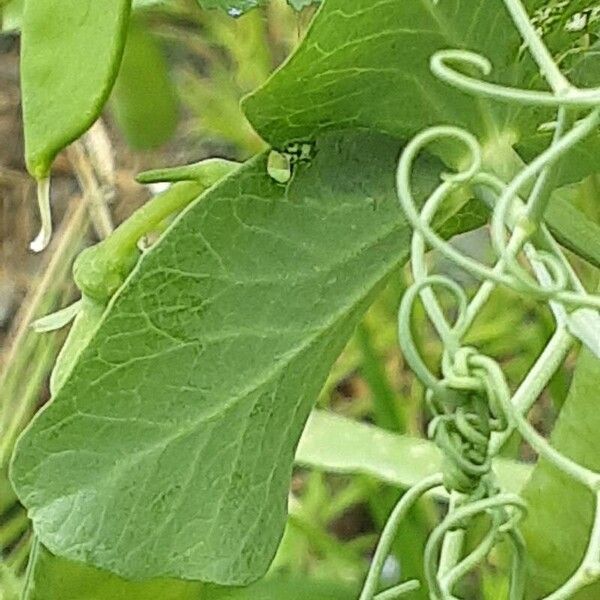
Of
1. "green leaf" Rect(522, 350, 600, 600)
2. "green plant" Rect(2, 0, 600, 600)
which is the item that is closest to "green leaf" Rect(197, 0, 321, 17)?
"green plant" Rect(2, 0, 600, 600)

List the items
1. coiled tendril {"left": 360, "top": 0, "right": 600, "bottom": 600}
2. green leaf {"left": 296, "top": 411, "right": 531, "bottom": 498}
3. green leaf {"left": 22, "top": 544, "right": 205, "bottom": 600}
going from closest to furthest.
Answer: coiled tendril {"left": 360, "top": 0, "right": 600, "bottom": 600}
green leaf {"left": 22, "top": 544, "right": 205, "bottom": 600}
green leaf {"left": 296, "top": 411, "right": 531, "bottom": 498}

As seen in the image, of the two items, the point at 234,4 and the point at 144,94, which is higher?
→ the point at 234,4

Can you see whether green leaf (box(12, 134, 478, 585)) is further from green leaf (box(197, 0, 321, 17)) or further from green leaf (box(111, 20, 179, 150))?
green leaf (box(111, 20, 179, 150))

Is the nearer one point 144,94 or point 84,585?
point 84,585

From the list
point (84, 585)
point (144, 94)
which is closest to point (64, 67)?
point (84, 585)

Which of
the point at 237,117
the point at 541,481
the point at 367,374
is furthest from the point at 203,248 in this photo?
the point at 237,117

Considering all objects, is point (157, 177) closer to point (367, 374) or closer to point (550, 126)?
point (550, 126)

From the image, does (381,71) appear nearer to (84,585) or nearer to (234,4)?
(234,4)

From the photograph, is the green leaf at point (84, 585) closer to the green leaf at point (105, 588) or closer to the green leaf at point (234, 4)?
the green leaf at point (105, 588)
